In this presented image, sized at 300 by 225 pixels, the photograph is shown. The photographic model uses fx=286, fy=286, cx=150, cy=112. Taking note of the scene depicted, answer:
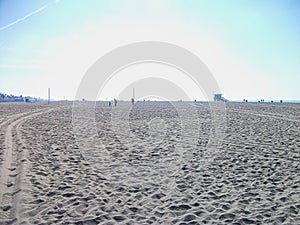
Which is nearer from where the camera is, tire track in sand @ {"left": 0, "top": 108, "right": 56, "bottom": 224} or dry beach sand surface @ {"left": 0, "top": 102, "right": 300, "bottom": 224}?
tire track in sand @ {"left": 0, "top": 108, "right": 56, "bottom": 224}

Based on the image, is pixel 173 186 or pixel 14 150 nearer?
pixel 173 186

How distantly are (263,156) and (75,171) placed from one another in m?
6.86

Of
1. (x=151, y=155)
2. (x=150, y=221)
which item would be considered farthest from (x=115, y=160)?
(x=150, y=221)

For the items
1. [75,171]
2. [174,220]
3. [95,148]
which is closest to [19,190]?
[75,171]

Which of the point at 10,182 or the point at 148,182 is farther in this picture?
the point at 148,182

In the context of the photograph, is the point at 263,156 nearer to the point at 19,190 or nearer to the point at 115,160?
the point at 115,160

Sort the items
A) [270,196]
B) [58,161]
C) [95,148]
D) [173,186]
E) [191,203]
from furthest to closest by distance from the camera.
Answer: [95,148]
[58,161]
[173,186]
[270,196]
[191,203]

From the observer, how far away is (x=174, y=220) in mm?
5570

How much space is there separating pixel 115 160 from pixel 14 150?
403 centimetres

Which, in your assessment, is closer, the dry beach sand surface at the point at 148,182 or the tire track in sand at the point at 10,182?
the tire track in sand at the point at 10,182

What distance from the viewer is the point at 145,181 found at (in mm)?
7930

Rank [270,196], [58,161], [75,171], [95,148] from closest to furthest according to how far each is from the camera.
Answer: [270,196]
[75,171]
[58,161]
[95,148]

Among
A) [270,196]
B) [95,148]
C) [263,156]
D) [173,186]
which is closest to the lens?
[270,196]

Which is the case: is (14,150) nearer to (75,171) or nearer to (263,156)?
(75,171)
